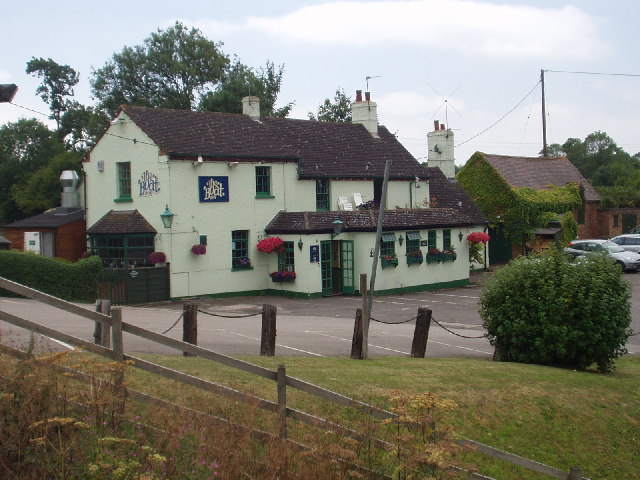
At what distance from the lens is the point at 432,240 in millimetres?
34188

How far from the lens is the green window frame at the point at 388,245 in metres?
31.6

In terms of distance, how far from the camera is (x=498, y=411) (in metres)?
11.8

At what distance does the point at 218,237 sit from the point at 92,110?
122 ft

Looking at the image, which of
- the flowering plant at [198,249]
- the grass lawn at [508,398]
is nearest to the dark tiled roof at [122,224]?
the flowering plant at [198,249]

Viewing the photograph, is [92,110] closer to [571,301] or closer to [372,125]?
[372,125]

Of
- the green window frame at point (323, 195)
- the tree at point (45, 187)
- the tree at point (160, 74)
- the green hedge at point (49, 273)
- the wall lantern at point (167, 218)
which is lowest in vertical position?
the green hedge at point (49, 273)

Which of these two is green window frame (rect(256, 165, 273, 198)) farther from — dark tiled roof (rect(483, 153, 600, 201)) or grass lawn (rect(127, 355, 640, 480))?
dark tiled roof (rect(483, 153, 600, 201))

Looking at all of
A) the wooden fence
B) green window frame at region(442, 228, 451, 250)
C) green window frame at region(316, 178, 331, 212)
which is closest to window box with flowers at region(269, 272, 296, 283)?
green window frame at region(316, 178, 331, 212)

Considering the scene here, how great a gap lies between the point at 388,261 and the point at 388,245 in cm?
73

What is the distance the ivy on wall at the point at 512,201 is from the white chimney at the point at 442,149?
3.24 meters

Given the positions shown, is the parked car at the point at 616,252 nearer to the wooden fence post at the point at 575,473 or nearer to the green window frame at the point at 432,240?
the green window frame at the point at 432,240

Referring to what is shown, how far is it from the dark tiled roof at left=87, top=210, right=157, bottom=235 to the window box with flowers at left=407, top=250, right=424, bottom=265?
11059 millimetres

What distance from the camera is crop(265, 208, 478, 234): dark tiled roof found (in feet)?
100.0

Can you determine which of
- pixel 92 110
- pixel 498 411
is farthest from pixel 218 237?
pixel 92 110
